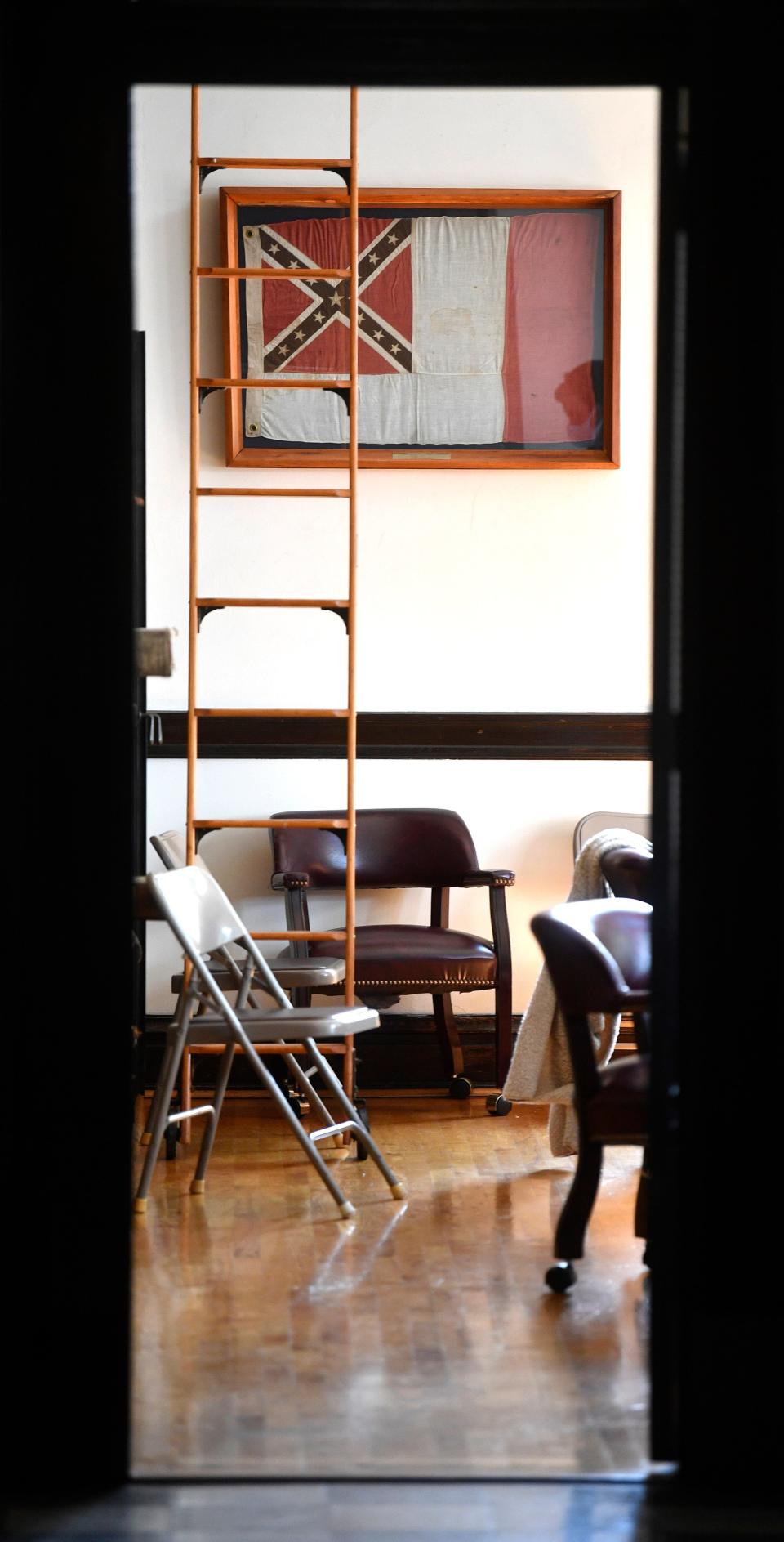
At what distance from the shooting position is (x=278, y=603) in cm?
454

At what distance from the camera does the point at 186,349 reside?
18.1ft

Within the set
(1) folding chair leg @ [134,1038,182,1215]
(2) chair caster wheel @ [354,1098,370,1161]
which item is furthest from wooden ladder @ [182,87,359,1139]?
(1) folding chair leg @ [134,1038,182,1215]

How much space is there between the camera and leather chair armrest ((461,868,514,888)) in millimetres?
5152

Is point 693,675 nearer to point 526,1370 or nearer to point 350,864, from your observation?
point 526,1370

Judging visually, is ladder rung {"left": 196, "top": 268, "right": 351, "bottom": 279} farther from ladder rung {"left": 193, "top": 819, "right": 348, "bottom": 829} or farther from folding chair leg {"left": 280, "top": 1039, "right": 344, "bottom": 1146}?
folding chair leg {"left": 280, "top": 1039, "right": 344, "bottom": 1146}

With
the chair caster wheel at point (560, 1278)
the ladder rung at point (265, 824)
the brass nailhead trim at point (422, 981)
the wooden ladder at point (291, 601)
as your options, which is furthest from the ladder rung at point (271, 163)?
the chair caster wheel at point (560, 1278)

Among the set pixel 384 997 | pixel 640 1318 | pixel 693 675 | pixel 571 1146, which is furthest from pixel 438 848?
pixel 693 675

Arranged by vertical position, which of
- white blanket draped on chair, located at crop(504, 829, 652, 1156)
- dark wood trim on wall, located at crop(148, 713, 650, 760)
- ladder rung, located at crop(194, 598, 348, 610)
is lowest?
white blanket draped on chair, located at crop(504, 829, 652, 1156)

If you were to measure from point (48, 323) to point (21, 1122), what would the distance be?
1218 millimetres

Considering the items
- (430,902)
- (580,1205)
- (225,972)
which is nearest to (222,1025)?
(225,972)

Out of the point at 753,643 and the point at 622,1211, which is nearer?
the point at 753,643

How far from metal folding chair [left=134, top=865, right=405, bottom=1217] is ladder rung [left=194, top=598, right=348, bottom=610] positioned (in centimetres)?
83

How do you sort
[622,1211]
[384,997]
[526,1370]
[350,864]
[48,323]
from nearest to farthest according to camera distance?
[48,323] → [526,1370] → [622,1211] → [350,864] → [384,997]

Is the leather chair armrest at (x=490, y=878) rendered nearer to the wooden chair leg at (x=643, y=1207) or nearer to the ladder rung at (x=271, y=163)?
the wooden chair leg at (x=643, y=1207)
